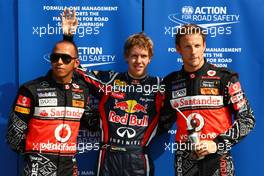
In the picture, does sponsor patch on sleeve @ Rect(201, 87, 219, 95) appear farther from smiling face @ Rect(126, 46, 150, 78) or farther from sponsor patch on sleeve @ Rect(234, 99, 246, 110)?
smiling face @ Rect(126, 46, 150, 78)

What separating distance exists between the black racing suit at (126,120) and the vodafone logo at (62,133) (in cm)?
35

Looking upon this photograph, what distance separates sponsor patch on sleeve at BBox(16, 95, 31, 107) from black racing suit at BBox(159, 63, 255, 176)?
1.14 metres

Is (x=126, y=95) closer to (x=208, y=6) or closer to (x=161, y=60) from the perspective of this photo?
(x=161, y=60)

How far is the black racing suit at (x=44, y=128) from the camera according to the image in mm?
3445

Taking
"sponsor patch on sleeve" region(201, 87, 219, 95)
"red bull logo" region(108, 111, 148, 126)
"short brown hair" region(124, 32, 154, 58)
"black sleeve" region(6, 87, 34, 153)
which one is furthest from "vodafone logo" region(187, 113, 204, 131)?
"black sleeve" region(6, 87, 34, 153)

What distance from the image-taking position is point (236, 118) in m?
3.36

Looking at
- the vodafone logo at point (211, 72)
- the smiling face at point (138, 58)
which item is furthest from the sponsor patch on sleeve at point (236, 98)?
the smiling face at point (138, 58)

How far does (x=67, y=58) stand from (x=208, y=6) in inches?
55.9

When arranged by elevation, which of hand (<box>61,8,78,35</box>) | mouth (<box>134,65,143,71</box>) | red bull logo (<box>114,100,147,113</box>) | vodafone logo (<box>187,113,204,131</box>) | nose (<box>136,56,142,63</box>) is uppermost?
hand (<box>61,8,78,35</box>)

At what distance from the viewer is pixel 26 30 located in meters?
4.06

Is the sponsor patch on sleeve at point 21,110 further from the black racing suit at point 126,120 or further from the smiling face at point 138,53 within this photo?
the smiling face at point 138,53

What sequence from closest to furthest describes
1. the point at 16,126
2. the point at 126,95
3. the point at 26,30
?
the point at 16,126, the point at 126,95, the point at 26,30

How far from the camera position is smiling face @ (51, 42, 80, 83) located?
136 inches
